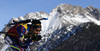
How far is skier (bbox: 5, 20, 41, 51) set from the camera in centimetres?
1233

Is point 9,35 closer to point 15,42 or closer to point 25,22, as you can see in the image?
point 15,42

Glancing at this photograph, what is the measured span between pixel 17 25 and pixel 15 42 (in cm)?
142

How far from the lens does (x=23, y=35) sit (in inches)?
518

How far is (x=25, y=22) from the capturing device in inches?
527

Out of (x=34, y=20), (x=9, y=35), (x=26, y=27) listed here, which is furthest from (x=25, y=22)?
(x=9, y=35)

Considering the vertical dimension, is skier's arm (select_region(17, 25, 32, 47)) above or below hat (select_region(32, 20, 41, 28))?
below

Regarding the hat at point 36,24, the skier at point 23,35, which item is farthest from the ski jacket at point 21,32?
the hat at point 36,24

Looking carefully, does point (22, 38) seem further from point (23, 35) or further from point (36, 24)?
point (36, 24)

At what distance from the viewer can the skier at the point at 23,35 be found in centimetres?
1233

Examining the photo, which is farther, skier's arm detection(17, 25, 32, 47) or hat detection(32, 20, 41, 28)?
skier's arm detection(17, 25, 32, 47)

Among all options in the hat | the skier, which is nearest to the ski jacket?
the skier

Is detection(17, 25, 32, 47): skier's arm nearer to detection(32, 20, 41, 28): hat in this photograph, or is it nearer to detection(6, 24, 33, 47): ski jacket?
detection(6, 24, 33, 47): ski jacket

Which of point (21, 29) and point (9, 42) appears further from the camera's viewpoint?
point (9, 42)

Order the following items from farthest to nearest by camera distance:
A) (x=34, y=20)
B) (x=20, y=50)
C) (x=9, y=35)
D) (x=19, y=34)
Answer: (x=9, y=35), (x=20, y=50), (x=19, y=34), (x=34, y=20)
